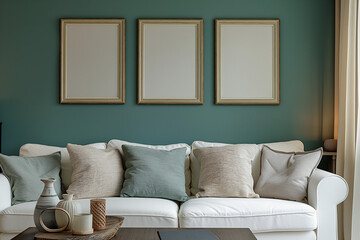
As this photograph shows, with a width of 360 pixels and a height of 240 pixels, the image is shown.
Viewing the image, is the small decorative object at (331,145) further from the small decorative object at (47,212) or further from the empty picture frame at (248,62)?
the small decorative object at (47,212)

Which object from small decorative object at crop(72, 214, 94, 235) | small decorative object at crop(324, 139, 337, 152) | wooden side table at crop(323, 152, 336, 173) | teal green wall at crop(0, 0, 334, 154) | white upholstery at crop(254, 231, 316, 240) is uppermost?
teal green wall at crop(0, 0, 334, 154)

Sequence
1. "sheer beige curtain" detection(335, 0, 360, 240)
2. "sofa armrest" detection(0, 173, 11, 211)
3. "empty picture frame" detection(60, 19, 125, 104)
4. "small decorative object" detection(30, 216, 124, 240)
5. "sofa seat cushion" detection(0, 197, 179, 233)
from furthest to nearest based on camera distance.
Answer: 1. "empty picture frame" detection(60, 19, 125, 104)
2. "sheer beige curtain" detection(335, 0, 360, 240)
3. "sofa armrest" detection(0, 173, 11, 211)
4. "sofa seat cushion" detection(0, 197, 179, 233)
5. "small decorative object" detection(30, 216, 124, 240)

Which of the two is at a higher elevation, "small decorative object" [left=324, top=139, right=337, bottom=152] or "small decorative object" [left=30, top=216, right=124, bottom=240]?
"small decorative object" [left=324, top=139, right=337, bottom=152]

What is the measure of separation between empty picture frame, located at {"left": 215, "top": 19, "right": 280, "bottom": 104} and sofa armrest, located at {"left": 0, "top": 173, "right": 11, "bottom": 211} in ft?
6.61

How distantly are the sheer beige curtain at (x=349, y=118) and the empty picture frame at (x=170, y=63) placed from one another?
1.29m

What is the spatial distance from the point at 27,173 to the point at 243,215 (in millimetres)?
1696

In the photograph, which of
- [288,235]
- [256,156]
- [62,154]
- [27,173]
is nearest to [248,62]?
[256,156]

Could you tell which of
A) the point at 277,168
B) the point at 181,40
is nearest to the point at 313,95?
the point at 277,168

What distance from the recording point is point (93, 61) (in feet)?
13.5

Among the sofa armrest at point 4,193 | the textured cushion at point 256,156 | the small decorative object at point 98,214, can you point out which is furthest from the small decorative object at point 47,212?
the textured cushion at point 256,156

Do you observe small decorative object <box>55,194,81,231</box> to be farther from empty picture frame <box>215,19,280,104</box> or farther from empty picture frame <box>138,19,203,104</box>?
empty picture frame <box>215,19,280,104</box>

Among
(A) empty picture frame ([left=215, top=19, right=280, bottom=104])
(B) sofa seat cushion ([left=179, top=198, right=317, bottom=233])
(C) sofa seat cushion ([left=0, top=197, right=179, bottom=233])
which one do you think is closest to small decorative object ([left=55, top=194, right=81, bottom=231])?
(C) sofa seat cushion ([left=0, top=197, right=179, bottom=233])

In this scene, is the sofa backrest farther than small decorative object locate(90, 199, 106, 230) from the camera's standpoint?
Yes

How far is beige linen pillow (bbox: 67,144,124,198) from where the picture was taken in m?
3.36
